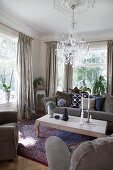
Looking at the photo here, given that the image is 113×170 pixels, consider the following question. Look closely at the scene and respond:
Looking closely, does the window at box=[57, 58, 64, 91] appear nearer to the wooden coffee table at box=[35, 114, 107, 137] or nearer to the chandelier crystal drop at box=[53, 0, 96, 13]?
the chandelier crystal drop at box=[53, 0, 96, 13]

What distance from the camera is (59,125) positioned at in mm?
2793

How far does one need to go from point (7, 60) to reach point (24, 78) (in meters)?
0.70

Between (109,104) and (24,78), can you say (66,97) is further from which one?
(24,78)

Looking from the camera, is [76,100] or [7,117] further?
[76,100]

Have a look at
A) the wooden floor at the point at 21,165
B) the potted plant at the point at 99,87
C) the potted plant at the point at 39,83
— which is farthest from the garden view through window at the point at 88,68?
the wooden floor at the point at 21,165

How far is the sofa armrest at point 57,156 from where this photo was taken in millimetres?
1242

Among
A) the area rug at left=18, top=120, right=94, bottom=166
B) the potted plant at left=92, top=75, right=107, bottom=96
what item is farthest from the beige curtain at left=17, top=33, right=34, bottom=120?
the potted plant at left=92, top=75, right=107, bottom=96

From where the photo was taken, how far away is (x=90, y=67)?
17.3ft

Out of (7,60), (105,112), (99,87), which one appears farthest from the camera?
(99,87)

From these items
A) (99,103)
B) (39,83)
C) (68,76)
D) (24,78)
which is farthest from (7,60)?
(99,103)

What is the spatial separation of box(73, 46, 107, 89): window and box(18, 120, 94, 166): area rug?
2.35 meters

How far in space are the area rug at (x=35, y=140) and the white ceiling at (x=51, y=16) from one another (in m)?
2.82

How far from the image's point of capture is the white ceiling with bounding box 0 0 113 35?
3232 mm

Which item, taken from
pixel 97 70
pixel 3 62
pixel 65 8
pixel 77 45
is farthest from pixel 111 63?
pixel 3 62
